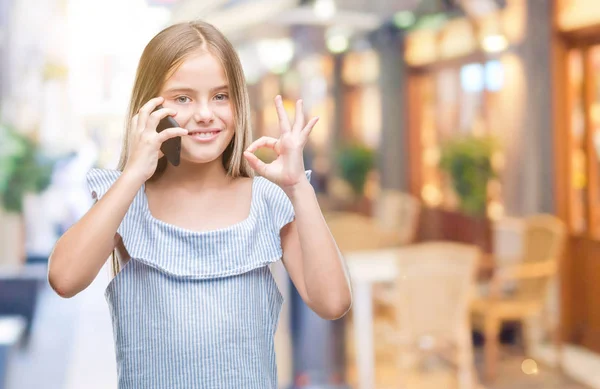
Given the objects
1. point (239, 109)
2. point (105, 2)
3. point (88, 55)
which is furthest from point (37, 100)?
point (239, 109)

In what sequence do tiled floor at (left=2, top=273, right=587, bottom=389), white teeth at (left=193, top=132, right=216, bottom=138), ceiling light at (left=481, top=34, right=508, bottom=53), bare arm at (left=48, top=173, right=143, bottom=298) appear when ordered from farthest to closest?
ceiling light at (left=481, top=34, right=508, bottom=53) → tiled floor at (left=2, top=273, right=587, bottom=389) → white teeth at (left=193, top=132, right=216, bottom=138) → bare arm at (left=48, top=173, right=143, bottom=298)

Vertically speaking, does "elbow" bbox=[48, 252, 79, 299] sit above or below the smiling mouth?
below

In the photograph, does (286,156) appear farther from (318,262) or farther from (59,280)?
(59,280)

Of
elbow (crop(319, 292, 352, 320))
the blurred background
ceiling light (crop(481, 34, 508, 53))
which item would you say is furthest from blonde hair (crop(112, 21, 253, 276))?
ceiling light (crop(481, 34, 508, 53))

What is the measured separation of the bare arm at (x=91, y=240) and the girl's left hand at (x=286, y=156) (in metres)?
0.16

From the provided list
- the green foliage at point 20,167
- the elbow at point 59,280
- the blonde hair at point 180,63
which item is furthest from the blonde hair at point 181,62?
the green foliage at point 20,167

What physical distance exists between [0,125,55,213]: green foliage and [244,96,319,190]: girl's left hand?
8.47ft

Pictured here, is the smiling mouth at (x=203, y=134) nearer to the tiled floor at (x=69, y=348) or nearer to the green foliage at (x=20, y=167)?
the tiled floor at (x=69, y=348)

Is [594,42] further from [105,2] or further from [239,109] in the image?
[239,109]

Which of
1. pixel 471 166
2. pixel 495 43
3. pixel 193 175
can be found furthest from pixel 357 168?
pixel 193 175

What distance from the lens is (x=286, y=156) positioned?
1095mm

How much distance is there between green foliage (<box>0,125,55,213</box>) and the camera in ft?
11.5

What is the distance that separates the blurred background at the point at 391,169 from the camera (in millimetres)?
3424

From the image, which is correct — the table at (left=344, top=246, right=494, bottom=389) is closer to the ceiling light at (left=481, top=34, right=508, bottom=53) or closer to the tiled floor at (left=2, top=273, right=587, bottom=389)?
the tiled floor at (left=2, top=273, right=587, bottom=389)
